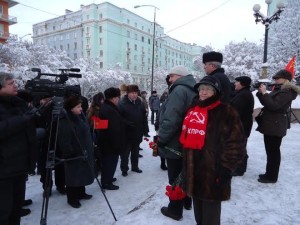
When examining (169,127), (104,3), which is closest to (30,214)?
(169,127)

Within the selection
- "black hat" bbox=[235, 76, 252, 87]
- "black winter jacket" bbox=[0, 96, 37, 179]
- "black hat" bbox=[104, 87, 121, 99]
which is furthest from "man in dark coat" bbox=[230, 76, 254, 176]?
"black winter jacket" bbox=[0, 96, 37, 179]

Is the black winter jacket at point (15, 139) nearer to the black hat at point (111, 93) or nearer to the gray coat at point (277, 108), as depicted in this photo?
the black hat at point (111, 93)

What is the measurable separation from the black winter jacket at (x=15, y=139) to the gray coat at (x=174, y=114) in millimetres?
1494

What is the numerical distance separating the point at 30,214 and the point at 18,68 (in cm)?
1908

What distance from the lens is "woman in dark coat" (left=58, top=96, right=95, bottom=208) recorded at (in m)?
3.70

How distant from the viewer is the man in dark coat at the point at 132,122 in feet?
17.7

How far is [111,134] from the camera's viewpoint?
14.9 feet

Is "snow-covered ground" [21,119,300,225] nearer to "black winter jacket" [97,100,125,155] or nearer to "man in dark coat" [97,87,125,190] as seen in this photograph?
"man in dark coat" [97,87,125,190]

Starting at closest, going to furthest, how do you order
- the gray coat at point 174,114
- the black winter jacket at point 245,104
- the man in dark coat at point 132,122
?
the gray coat at point 174,114, the black winter jacket at point 245,104, the man in dark coat at point 132,122

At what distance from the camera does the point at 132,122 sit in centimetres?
554

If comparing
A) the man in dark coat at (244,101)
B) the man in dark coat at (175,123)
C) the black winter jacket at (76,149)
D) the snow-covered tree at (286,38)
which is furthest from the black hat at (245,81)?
the snow-covered tree at (286,38)

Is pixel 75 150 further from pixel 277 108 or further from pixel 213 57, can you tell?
pixel 277 108

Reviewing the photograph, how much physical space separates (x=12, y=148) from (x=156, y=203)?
2.08 metres

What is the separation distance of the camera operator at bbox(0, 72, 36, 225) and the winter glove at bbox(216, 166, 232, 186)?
1960mm
